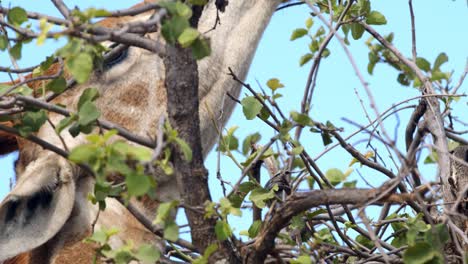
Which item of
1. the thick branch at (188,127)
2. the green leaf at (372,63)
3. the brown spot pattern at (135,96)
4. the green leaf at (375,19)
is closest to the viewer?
the thick branch at (188,127)

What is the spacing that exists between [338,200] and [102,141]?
73 cm

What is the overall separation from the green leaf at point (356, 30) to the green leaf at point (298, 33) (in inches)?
8.0

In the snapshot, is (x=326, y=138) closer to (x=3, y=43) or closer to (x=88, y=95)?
(x=88, y=95)

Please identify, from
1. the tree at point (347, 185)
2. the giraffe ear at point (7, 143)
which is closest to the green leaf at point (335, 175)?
the tree at point (347, 185)

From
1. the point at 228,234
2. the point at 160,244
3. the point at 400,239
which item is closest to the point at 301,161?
the point at 400,239

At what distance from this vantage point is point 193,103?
2.86 meters

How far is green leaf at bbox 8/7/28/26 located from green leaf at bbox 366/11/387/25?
1.48m

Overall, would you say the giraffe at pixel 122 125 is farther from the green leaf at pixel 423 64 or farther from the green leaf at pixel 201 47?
the green leaf at pixel 201 47

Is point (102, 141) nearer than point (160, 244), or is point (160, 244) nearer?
point (102, 141)

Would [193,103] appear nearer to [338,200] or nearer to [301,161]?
[338,200]

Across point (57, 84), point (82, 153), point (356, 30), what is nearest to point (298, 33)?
point (356, 30)

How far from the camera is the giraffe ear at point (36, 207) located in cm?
336

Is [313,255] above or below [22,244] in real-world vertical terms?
below

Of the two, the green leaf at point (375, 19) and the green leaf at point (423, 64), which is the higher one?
the green leaf at point (375, 19)
